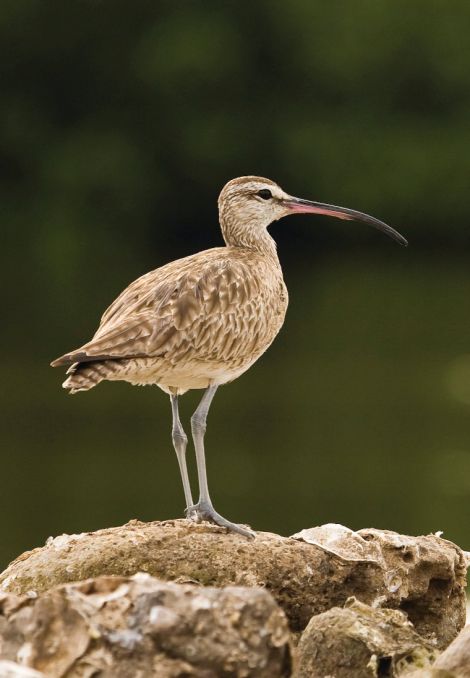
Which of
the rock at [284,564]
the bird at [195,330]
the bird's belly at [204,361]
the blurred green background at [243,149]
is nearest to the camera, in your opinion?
the rock at [284,564]

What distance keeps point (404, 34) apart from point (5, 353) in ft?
114

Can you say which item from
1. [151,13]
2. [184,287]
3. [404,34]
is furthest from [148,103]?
[184,287]

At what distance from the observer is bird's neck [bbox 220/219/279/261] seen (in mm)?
10422

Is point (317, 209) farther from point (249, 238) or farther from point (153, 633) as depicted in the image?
point (153, 633)

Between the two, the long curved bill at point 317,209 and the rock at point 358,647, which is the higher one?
the long curved bill at point 317,209

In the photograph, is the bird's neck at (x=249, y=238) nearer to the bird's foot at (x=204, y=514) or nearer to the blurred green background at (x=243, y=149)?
the bird's foot at (x=204, y=514)

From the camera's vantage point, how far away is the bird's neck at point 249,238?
34.2ft

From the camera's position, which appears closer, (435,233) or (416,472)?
(416,472)

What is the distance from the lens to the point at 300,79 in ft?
211

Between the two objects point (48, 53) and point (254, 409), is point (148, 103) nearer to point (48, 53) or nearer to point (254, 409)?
point (48, 53)

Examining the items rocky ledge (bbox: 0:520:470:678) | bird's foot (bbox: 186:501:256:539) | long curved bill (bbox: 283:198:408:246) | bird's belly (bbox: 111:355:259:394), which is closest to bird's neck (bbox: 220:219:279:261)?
long curved bill (bbox: 283:198:408:246)


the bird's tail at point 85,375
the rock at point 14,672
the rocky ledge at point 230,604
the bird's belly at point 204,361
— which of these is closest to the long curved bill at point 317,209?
the bird's belly at point 204,361

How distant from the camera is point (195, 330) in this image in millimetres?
9266

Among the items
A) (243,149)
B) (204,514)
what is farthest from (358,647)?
(243,149)
